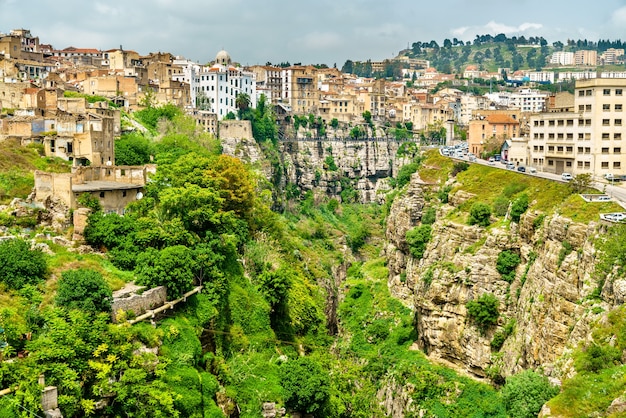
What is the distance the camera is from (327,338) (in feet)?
162

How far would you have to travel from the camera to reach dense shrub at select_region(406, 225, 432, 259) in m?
60.6

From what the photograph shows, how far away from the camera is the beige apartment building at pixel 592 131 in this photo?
5350 centimetres

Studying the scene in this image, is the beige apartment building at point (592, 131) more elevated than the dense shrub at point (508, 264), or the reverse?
the beige apartment building at point (592, 131)

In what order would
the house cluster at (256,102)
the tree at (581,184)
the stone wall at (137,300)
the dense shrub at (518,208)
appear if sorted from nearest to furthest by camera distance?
1. the stone wall at (137,300)
2. the tree at (581,184)
3. the dense shrub at (518,208)
4. the house cluster at (256,102)

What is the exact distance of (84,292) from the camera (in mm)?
29062

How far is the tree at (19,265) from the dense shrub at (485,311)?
83.1ft

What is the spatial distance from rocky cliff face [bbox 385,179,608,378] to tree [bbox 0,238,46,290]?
2144 cm

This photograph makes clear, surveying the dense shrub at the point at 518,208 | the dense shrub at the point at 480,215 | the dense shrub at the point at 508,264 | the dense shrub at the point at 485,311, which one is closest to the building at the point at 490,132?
the dense shrub at the point at 480,215

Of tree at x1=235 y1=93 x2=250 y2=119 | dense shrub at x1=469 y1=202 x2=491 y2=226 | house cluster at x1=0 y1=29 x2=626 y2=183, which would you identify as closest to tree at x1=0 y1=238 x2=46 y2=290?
house cluster at x1=0 y1=29 x2=626 y2=183

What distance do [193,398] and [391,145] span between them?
8658 cm

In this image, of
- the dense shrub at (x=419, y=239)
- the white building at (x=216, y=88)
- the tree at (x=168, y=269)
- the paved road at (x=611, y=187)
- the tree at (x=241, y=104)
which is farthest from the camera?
the tree at (x=241, y=104)

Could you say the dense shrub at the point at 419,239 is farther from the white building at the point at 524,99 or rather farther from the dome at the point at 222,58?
the white building at the point at 524,99

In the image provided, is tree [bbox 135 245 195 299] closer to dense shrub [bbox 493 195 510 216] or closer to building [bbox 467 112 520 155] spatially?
dense shrub [bbox 493 195 510 216]

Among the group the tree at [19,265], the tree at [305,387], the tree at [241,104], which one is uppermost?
the tree at [241,104]
